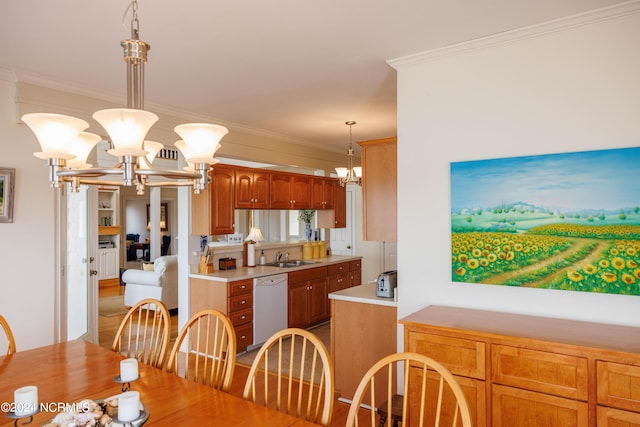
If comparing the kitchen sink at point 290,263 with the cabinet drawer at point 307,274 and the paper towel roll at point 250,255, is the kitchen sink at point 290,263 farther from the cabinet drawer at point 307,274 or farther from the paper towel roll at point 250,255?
the paper towel roll at point 250,255

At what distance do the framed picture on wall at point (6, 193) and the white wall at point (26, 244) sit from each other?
0.05 metres

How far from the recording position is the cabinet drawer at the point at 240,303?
4.39 meters

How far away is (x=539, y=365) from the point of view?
2.02 m

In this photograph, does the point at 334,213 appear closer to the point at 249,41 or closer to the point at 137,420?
the point at 249,41

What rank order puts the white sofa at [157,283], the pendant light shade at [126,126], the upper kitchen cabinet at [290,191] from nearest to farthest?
the pendant light shade at [126,126], the upper kitchen cabinet at [290,191], the white sofa at [157,283]

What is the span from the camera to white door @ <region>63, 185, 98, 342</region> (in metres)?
4.46

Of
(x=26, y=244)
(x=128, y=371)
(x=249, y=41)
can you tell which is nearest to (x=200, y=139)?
(x=128, y=371)

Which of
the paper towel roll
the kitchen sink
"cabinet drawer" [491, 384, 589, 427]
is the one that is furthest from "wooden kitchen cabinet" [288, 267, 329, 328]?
"cabinet drawer" [491, 384, 589, 427]

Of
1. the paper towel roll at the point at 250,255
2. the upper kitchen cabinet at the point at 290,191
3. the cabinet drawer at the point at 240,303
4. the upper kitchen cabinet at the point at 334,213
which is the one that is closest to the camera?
the cabinet drawer at the point at 240,303

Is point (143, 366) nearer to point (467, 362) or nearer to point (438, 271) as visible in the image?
point (467, 362)

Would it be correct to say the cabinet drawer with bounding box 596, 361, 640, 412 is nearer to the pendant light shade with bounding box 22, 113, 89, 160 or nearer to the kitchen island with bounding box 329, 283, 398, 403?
the kitchen island with bounding box 329, 283, 398, 403

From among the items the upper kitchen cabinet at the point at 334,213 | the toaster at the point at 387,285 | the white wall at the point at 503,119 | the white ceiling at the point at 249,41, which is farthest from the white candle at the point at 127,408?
the upper kitchen cabinet at the point at 334,213

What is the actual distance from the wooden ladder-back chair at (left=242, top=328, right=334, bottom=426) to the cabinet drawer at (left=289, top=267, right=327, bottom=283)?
2.35 feet

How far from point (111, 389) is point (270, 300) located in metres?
3.10
